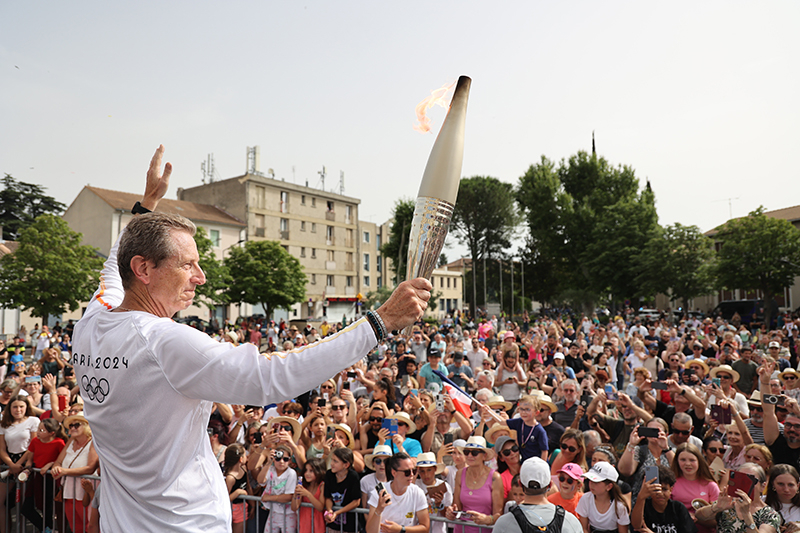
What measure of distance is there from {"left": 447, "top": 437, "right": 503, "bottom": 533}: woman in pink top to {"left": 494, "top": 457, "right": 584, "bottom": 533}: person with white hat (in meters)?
1.17

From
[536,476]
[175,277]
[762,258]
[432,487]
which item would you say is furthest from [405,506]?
[762,258]

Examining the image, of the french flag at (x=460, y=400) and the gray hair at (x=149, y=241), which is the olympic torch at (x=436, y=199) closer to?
the gray hair at (x=149, y=241)

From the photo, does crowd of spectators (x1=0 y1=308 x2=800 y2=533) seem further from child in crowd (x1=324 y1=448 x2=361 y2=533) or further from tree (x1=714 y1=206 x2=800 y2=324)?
tree (x1=714 y1=206 x2=800 y2=324)

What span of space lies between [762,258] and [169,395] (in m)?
37.0

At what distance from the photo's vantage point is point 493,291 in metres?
61.2

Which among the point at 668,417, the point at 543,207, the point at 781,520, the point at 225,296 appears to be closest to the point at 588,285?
the point at 543,207

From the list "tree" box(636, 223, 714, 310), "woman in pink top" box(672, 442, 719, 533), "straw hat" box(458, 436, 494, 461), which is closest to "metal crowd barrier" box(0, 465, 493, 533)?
"straw hat" box(458, 436, 494, 461)

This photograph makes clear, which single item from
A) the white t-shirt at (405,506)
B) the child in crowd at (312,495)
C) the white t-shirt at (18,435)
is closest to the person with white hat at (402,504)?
the white t-shirt at (405,506)

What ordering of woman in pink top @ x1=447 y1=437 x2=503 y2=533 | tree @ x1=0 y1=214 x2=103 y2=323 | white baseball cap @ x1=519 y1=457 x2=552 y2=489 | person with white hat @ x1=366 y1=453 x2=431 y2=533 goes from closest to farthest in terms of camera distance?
white baseball cap @ x1=519 y1=457 x2=552 y2=489, person with white hat @ x1=366 y1=453 x2=431 y2=533, woman in pink top @ x1=447 y1=437 x2=503 y2=533, tree @ x1=0 y1=214 x2=103 y2=323

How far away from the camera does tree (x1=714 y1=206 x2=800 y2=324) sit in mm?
31891

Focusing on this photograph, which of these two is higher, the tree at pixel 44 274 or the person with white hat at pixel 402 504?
the tree at pixel 44 274

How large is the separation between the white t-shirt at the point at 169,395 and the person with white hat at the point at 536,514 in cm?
265

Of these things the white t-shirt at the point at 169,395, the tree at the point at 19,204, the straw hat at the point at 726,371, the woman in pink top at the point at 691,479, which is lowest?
the woman in pink top at the point at 691,479

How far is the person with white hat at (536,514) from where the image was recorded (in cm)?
395
